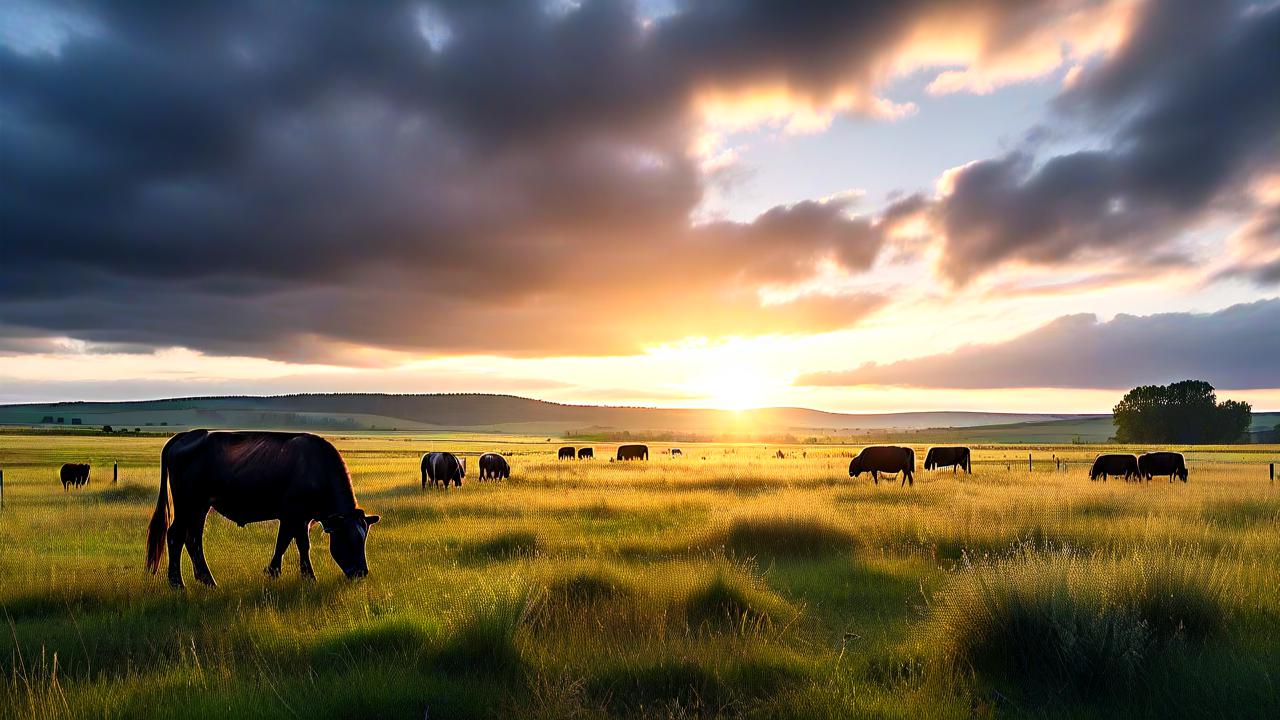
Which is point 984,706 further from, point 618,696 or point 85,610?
point 85,610

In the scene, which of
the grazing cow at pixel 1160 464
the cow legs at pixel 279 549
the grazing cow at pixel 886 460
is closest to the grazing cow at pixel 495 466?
the grazing cow at pixel 886 460

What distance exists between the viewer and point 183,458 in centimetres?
1002

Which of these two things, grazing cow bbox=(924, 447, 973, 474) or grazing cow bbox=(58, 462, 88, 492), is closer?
grazing cow bbox=(58, 462, 88, 492)

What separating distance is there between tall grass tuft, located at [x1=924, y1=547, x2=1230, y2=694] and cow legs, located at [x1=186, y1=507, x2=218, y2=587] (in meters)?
9.57

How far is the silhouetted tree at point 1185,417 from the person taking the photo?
102000 millimetres

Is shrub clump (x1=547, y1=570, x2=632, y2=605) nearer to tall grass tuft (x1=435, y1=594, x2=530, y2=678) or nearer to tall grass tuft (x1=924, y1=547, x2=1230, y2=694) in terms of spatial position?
tall grass tuft (x1=435, y1=594, x2=530, y2=678)

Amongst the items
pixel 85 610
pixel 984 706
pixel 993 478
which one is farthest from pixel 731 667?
pixel 993 478

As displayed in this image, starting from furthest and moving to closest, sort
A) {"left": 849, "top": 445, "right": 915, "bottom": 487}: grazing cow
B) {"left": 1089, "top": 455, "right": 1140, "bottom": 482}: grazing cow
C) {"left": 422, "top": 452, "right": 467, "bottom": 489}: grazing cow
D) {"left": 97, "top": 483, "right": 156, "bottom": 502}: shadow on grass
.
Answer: {"left": 1089, "top": 455, "right": 1140, "bottom": 482}: grazing cow → {"left": 849, "top": 445, "right": 915, "bottom": 487}: grazing cow → {"left": 422, "top": 452, "right": 467, "bottom": 489}: grazing cow → {"left": 97, "top": 483, "right": 156, "bottom": 502}: shadow on grass

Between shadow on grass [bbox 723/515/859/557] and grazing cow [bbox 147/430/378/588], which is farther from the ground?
grazing cow [bbox 147/430/378/588]

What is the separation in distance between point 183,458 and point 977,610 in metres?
10.6

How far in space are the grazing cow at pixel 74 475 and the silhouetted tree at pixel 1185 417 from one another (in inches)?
4941

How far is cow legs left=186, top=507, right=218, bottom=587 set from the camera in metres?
9.73

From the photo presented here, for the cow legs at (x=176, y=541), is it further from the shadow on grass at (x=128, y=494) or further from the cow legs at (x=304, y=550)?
the shadow on grass at (x=128, y=494)

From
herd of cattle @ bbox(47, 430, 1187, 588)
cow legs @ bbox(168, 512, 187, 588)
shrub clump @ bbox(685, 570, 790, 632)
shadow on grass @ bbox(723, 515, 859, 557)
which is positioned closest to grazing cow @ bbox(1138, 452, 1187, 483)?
shadow on grass @ bbox(723, 515, 859, 557)
